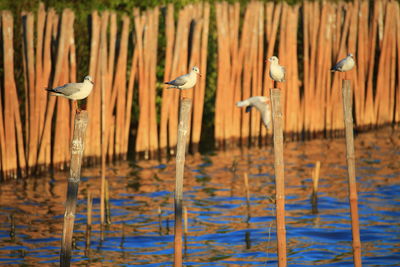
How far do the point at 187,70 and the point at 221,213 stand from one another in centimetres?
406

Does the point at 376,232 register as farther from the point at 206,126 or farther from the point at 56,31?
the point at 206,126

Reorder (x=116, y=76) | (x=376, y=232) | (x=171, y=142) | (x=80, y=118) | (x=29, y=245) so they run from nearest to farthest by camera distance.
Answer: (x=80, y=118) → (x=29, y=245) → (x=376, y=232) → (x=116, y=76) → (x=171, y=142)

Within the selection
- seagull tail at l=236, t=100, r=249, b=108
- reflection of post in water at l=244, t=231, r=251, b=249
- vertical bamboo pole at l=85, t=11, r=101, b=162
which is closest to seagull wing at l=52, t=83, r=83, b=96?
reflection of post in water at l=244, t=231, r=251, b=249

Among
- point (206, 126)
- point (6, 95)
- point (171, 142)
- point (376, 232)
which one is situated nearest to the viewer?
point (376, 232)

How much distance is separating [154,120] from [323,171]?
3118 mm

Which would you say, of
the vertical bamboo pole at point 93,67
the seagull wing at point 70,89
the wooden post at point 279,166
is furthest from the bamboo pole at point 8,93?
the wooden post at point 279,166

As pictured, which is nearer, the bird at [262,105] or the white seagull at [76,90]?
the white seagull at [76,90]

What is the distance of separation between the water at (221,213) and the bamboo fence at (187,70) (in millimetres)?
497

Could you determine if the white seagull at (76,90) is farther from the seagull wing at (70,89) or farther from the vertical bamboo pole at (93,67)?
the vertical bamboo pole at (93,67)

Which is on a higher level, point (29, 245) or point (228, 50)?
point (228, 50)

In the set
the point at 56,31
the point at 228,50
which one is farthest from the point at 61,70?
the point at 228,50

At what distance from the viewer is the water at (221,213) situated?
11227 millimetres

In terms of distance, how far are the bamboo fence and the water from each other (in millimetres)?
497

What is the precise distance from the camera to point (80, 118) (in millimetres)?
8109
